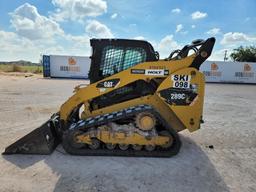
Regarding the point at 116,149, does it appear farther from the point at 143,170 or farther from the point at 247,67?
the point at 247,67

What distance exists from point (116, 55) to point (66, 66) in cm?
2467

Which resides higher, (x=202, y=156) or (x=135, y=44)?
(x=135, y=44)

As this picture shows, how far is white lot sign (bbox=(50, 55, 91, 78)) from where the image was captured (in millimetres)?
28641

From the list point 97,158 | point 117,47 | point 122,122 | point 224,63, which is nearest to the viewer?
point 97,158

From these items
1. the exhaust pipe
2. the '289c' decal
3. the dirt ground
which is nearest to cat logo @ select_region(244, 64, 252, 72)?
the dirt ground

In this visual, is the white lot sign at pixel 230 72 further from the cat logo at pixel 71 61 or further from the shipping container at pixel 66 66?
the cat logo at pixel 71 61

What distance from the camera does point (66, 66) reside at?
1136 inches

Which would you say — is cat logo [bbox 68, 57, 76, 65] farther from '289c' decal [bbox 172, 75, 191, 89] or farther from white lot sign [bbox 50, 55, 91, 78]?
'289c' decal [bbox 172, 75, 191, 89]

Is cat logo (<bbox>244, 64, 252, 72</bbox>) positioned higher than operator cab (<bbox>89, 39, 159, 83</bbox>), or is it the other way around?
cat logo (<bbox>244, 64, 252, 72</bbox>)

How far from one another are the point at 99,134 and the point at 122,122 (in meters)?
0.52

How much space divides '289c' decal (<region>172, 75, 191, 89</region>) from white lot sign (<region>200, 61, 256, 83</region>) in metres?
24.8

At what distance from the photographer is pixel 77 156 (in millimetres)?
4645

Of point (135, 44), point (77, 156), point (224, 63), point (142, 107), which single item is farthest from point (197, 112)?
point (224, 63)

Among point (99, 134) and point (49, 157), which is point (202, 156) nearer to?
point (99, 134)
